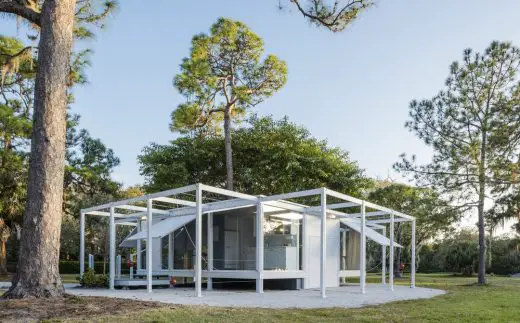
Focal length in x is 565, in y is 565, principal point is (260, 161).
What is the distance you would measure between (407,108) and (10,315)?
710 inches

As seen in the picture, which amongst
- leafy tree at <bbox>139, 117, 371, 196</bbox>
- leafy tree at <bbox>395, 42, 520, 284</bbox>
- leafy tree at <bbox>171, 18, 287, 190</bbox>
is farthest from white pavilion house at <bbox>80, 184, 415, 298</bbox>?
leafy tree at <bbox>171, 18, 287, 190</bbox>

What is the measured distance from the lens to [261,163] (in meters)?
28.8

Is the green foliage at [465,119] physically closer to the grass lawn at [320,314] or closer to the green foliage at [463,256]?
the grass lawn at [320,314]

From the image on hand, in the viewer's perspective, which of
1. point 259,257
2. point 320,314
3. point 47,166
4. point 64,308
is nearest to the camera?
point 64,308

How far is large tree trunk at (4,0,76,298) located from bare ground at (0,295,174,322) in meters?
0.55

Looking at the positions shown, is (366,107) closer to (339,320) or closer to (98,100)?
(98,100)

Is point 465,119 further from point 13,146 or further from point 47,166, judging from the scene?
point 13,146

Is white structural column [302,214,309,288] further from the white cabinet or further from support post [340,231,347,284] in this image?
support post [340,231,347,284]

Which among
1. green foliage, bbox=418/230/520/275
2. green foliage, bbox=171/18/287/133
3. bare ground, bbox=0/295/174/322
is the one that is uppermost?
green foliage, bbox=171/18/287/133

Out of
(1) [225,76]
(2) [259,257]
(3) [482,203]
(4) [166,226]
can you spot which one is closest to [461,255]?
(3) [482,203]

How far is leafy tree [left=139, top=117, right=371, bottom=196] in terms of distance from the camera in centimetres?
2828

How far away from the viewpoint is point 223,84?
95.3ft

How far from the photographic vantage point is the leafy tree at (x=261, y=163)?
92.8 feet

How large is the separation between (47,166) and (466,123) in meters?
16.8
